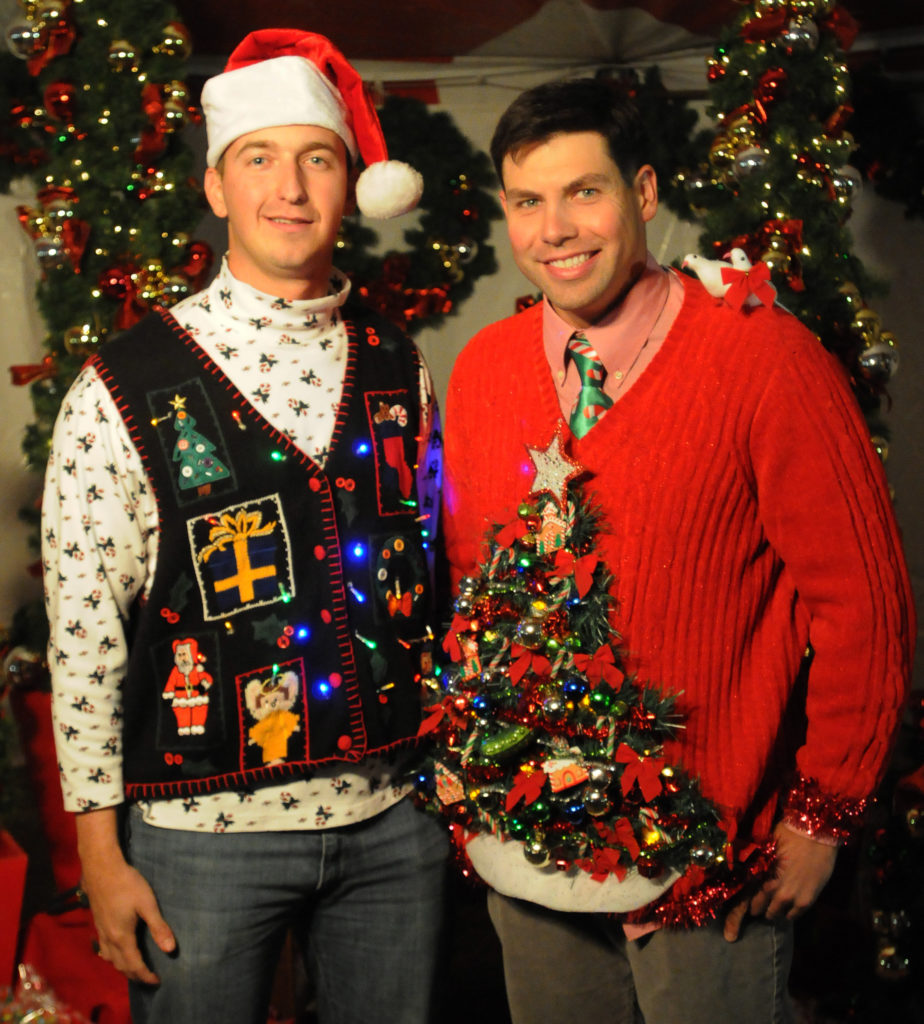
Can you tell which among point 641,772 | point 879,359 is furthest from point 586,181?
point 879,359

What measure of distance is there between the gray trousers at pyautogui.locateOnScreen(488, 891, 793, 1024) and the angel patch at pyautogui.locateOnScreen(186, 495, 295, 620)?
0.70 meters

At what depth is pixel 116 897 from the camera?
5.50ft

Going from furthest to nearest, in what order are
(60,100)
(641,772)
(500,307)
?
(500,307) → (60,100) → (641,772)

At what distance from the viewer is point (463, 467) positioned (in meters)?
1.87

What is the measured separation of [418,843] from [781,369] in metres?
1.04

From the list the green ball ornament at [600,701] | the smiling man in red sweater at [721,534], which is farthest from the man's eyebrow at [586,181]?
the green ball ornament at [600,701]

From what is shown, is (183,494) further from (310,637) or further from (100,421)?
(310,637)

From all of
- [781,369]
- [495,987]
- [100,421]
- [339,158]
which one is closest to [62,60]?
[339,158]

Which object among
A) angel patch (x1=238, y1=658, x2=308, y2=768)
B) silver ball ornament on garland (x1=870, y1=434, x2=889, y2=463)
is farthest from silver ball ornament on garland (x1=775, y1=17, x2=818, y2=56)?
angel patch (x1=238, y1=658, x2=308, y2=768)

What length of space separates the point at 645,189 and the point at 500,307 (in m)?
1.98

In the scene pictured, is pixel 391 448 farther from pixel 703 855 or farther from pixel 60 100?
pixel 60 100

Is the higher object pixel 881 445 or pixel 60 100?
pixel 60 100

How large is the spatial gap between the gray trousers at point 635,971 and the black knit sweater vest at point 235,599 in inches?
17.2

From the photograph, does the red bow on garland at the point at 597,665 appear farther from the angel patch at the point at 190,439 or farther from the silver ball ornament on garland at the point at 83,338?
the silver ball ornament on garland at the point at 83,338
